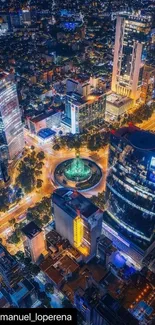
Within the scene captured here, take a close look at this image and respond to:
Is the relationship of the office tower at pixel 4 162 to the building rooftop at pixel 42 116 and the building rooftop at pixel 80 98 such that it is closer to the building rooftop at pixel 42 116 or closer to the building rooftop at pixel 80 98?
the building rooftop at pixel 42 116

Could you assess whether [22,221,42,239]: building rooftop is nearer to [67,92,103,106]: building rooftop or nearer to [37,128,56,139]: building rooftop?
[37,128,56,139]: building rooftop

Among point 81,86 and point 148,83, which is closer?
point 81,86

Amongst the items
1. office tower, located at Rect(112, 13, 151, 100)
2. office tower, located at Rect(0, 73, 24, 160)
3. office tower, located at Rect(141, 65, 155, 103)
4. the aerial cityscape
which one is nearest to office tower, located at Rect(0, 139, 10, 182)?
the aerial cityscape

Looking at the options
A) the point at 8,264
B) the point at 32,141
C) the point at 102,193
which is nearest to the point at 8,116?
the point at 32,141

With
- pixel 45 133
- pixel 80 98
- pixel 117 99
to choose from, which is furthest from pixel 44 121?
pixel 117 99

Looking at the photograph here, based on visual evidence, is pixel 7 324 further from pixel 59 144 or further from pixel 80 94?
pixel 80 94

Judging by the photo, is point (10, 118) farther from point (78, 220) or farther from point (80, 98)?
point (78, 220)
